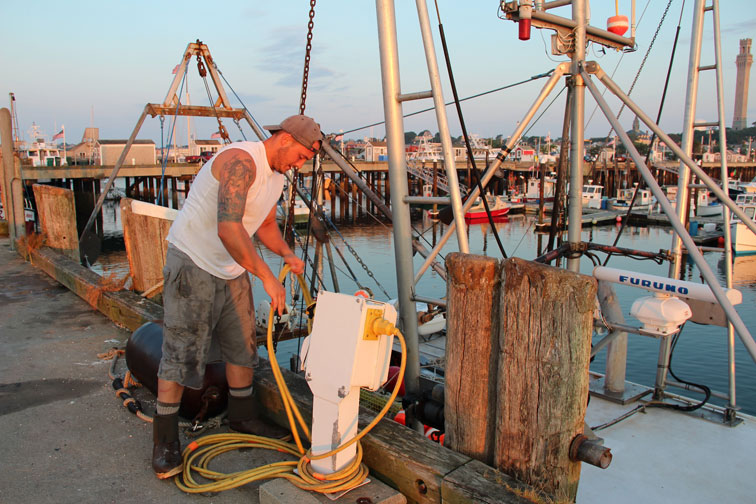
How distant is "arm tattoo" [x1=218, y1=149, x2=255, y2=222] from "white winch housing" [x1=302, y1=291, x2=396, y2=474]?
63cm

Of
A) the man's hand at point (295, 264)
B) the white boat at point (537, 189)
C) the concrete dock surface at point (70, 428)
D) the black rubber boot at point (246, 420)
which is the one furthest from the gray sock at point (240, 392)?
the white boat at point (537, 189)

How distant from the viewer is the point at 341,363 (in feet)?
9.18

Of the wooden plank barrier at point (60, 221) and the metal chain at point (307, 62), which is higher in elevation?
the metal chain at point (307, 62)

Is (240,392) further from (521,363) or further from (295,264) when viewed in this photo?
(521,363)

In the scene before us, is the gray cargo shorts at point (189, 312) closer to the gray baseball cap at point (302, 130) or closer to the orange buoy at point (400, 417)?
the gray baseball cap at point (302, 130)

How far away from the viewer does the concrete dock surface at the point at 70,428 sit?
3.05 m

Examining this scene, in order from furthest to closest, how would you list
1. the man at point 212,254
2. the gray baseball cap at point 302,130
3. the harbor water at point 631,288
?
the harbor water at point 631,288
the gray baseball cap at point 302,130
the man at point 212,254

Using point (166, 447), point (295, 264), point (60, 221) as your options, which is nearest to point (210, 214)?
point (295, 264)

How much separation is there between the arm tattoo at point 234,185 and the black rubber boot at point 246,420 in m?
1.32

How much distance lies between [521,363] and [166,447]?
200 centimetres

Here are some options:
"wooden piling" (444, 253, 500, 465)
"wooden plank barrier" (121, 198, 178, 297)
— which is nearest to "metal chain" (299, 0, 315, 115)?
"wooden piling" (444, 253, 500, 465)

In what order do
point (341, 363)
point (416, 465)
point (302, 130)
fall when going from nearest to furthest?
point (341, 363) < point (416, 465) < point (302, 130)

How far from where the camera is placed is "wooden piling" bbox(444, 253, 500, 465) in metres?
2.91

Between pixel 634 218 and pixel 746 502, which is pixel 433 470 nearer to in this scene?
pixel 746 502
